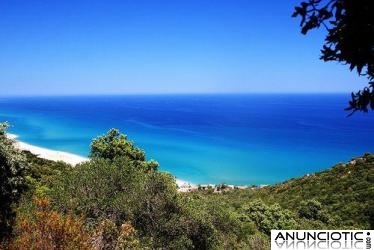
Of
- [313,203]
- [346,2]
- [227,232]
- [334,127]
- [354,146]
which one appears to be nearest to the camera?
[346,2]

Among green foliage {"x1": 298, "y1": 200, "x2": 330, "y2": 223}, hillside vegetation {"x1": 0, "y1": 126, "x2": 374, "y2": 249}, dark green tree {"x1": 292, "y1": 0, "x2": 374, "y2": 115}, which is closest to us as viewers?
dark green tree {"x1": 292, "y1": 0, "x2": 374, "y2": 115}

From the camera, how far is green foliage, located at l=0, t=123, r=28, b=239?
43.8 ft

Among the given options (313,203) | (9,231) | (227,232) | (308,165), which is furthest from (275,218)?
(308,165)

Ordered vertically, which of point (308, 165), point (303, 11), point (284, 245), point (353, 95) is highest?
point (303, 11)

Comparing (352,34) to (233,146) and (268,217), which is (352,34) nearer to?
(268,217)

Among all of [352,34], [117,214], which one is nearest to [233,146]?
[117,214]

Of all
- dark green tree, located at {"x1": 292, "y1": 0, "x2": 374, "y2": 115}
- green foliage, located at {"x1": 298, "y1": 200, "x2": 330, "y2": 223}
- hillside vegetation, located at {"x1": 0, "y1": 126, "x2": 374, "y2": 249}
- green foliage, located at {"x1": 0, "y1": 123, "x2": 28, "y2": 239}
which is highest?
dark green tree, located at {"x1": 292, "y1": 0, "x2": 374, "y2": 115}

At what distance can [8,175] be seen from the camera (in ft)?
45.1

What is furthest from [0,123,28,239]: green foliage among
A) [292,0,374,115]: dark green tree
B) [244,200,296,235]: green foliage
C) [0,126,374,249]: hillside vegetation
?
[244,200,296,235]: green foliage

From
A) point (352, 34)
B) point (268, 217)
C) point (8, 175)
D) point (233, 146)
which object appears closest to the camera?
point (352, 34)

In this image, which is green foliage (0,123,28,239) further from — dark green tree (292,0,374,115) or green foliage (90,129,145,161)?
green foliage (90,129,145,161)

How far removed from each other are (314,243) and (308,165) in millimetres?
94286

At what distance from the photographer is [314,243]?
12.1 m

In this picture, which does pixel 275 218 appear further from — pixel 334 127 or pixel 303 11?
pixel 334 127
